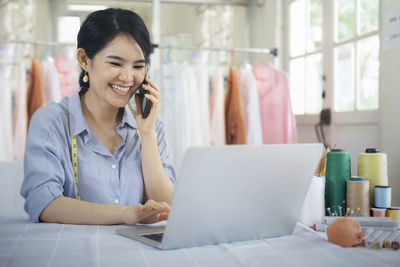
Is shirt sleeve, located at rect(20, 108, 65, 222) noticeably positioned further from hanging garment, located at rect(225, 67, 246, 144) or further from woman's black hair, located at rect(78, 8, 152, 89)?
hanging garment, located at rect(225, 67, 246, 144)

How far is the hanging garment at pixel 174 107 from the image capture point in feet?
9.73

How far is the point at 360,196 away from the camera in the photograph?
124cm

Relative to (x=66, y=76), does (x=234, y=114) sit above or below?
below

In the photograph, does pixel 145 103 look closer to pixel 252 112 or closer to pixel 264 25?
pixel 252 112

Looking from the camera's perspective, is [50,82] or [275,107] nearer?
[50,82]

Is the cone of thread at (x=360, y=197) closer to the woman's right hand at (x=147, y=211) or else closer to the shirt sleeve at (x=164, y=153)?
the woman's right hand at (x=147, y=211)

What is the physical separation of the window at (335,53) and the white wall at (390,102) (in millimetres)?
295

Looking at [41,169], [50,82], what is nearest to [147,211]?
[41,169]

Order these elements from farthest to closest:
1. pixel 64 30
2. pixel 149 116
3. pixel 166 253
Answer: pixel 64 30 < pixel 149 116 < pixel 166 253

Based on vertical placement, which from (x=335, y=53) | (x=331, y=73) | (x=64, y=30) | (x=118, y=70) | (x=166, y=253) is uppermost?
(x=64, y=30)

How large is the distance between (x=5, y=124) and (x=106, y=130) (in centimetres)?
158

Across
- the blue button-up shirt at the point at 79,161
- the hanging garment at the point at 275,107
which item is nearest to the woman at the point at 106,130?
the blue button-up shirt at the point at 79,161

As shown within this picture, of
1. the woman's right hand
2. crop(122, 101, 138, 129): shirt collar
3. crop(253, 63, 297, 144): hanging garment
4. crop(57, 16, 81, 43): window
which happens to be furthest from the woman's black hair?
crop(57, 16, 81, 43): window

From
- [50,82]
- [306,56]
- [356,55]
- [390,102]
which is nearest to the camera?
[390,102]
